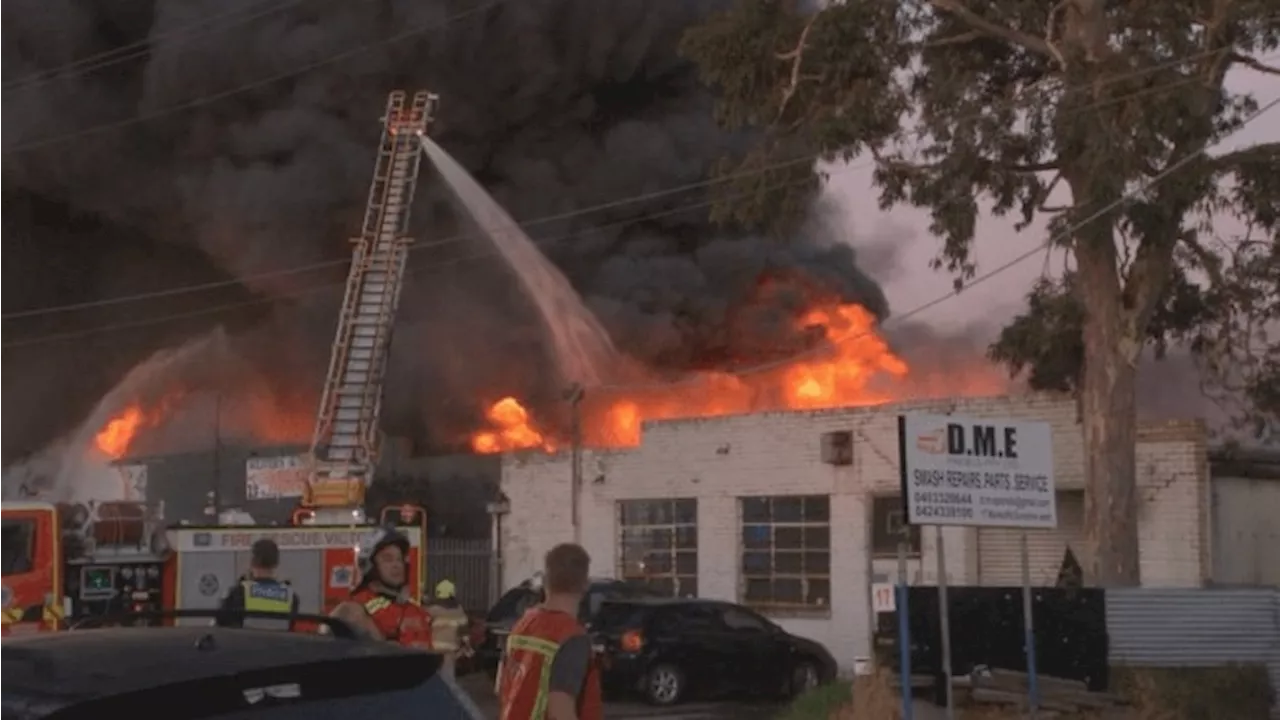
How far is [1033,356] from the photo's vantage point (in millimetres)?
19938

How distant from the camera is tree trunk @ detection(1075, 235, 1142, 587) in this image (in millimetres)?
17703

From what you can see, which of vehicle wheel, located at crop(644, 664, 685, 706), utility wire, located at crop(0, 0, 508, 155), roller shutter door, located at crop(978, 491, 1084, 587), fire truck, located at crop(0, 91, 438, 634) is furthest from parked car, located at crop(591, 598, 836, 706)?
utility wire, located at crop(0, 0, 508, 155)

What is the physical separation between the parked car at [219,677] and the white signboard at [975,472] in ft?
22.7

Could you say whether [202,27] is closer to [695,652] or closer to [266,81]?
[266,81]

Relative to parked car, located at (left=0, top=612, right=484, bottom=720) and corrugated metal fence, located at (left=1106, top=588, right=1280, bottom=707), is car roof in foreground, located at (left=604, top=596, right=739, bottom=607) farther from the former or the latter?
parked car, located at (left=0, top=612, right=484, bottom=720)

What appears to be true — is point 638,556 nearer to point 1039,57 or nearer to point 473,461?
point 473,461

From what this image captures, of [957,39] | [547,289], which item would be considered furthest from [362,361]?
[547,289]

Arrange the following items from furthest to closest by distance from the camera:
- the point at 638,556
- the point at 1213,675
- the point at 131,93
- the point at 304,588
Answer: the point at 131,93
the point at 638,556
the point at 304,588
the point at 1213,675

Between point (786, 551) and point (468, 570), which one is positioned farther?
point (468, 570)

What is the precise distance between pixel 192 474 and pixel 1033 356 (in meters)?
19.8

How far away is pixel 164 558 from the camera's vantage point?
15555mm

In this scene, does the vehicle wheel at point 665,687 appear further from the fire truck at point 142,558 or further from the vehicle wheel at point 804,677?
the fire truck at point 142,558

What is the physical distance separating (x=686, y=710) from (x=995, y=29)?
762cm

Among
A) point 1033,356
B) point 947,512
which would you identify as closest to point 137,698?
point 947,512
